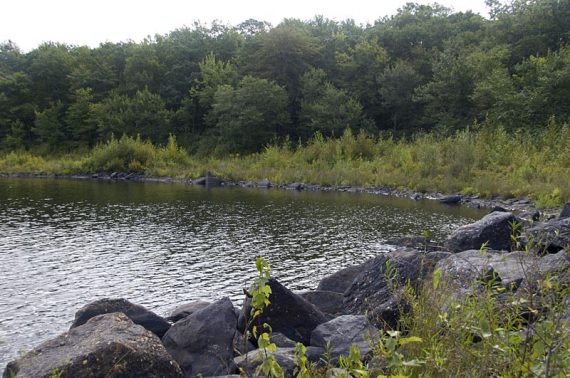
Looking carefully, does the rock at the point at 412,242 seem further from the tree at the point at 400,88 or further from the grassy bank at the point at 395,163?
the tree at the point at 400,88

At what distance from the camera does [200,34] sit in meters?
77.0

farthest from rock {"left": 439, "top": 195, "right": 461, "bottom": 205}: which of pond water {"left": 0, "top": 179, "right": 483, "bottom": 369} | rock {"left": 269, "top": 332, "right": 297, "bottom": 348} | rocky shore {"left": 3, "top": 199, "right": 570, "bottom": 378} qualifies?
rock {"left": 269, "top": 332, "right": 297, "bottom": 348}

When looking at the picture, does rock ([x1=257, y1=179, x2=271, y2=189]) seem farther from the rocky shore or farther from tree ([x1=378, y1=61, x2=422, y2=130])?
the rocky shore

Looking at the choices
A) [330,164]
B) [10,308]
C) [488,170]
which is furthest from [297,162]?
[10,308]

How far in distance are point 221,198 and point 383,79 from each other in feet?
91.7

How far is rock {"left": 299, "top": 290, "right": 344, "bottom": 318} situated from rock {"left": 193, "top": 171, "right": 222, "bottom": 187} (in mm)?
33843

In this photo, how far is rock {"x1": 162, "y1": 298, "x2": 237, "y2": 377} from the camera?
9.47 metres

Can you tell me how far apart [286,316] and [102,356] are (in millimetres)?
4021

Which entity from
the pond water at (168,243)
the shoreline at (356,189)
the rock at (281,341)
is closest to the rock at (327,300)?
the pond water at (168,243)

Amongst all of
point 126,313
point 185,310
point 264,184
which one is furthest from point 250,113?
point 126,313

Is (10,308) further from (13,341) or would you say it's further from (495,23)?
(495,23)

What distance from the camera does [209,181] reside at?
1849 inches

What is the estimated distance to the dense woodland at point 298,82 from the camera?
50.6 meters

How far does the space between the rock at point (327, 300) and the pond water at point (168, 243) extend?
6.72ft
